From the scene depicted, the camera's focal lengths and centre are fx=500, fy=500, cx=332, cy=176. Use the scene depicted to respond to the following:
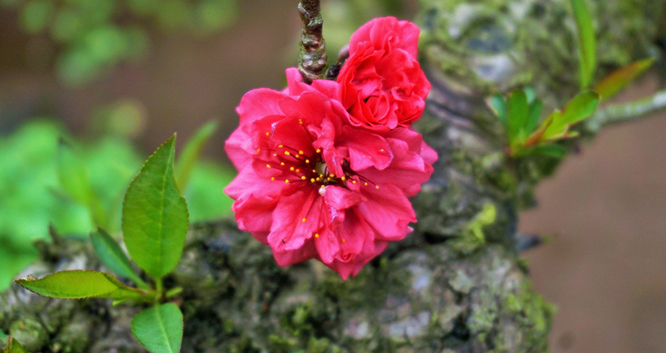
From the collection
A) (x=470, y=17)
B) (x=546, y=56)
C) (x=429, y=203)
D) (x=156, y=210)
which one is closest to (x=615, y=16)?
(x=546, y=56)

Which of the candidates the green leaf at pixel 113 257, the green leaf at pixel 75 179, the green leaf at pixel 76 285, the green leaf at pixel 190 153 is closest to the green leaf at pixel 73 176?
the green leaf at pixel 75 179

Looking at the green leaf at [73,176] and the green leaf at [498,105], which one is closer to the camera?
the green leaf at [498,105]

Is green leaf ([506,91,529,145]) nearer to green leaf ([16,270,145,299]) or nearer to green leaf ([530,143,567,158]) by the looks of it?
green leaf ([530,143,567,158])

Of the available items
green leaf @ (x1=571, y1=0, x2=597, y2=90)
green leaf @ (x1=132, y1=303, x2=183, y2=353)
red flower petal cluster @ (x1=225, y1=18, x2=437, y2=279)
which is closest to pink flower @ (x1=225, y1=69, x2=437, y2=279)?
red flower petal cluster @ (x1=225, y1=18, x2=437, y2=279)

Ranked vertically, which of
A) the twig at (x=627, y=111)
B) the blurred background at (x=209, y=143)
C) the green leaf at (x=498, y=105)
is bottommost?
the blurred background at (x=209, y=143)

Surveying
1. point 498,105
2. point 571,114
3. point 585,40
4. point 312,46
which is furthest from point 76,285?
point 585,40

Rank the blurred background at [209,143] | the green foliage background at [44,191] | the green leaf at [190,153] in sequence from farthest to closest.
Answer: the blurred background at [209,143], the green foliage background at [44,191], the green leaf at [190,153]

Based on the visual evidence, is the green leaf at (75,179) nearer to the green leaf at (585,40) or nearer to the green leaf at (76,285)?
the green leaf at (76,285)

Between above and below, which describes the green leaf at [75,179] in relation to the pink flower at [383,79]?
below
